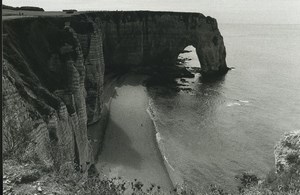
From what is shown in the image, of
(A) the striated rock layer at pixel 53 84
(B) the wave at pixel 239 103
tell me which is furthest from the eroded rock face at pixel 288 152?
(B) the wave at pixel 239 103

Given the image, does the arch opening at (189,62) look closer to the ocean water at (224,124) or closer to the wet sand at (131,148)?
the ocean water at (224,124)

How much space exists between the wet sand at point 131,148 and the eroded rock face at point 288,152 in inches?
799

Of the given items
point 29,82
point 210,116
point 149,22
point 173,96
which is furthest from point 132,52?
point 29,82

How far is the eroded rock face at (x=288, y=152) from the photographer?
16.8m

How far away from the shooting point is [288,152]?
56.7 feet

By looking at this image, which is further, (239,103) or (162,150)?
(239,103)

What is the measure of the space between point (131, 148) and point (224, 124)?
66.3 ft

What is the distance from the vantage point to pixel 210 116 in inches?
2435

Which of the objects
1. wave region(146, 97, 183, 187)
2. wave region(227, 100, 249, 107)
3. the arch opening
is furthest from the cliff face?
wave region(146, 97, 183, 187)

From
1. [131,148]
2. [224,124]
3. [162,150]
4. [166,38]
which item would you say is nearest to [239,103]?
[224,124]

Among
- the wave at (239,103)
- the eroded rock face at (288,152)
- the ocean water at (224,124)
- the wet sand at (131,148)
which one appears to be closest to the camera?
the eroded rock face at (288,152)

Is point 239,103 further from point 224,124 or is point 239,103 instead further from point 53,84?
point 53,84

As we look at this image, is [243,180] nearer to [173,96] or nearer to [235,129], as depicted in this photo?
[235,129]

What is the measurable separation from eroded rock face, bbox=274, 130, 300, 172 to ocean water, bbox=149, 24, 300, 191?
2040 centimetres
